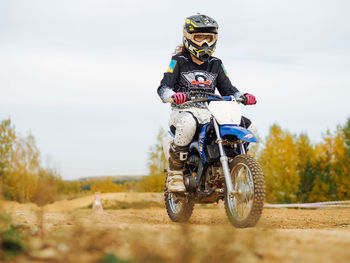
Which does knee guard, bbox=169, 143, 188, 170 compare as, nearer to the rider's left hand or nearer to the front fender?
the front fender

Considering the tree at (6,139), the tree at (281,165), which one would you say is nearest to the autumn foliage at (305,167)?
the tree at (281,165)

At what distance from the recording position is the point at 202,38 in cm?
707

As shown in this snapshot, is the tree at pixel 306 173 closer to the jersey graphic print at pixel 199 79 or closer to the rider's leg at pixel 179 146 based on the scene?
the jersey graphic print at pixel 199 79

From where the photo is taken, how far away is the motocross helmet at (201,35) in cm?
698

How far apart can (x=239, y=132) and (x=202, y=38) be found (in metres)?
2.16

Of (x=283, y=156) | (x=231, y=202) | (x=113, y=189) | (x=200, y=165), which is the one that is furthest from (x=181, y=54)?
(x=283, y=156)

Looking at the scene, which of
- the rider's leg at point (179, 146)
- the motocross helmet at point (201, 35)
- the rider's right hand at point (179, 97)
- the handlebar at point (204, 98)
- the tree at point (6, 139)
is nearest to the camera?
the rider's right hand at point (179, 97)

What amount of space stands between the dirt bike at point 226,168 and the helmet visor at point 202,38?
911 millimetres

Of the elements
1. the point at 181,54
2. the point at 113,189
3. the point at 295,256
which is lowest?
the point at 113,189

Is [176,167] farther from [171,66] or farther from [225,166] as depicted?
[171,66]

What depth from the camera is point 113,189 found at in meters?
44.5

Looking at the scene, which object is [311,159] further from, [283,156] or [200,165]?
[200,165]

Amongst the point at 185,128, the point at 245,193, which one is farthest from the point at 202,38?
the point at 245,193

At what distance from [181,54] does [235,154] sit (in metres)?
2.33
